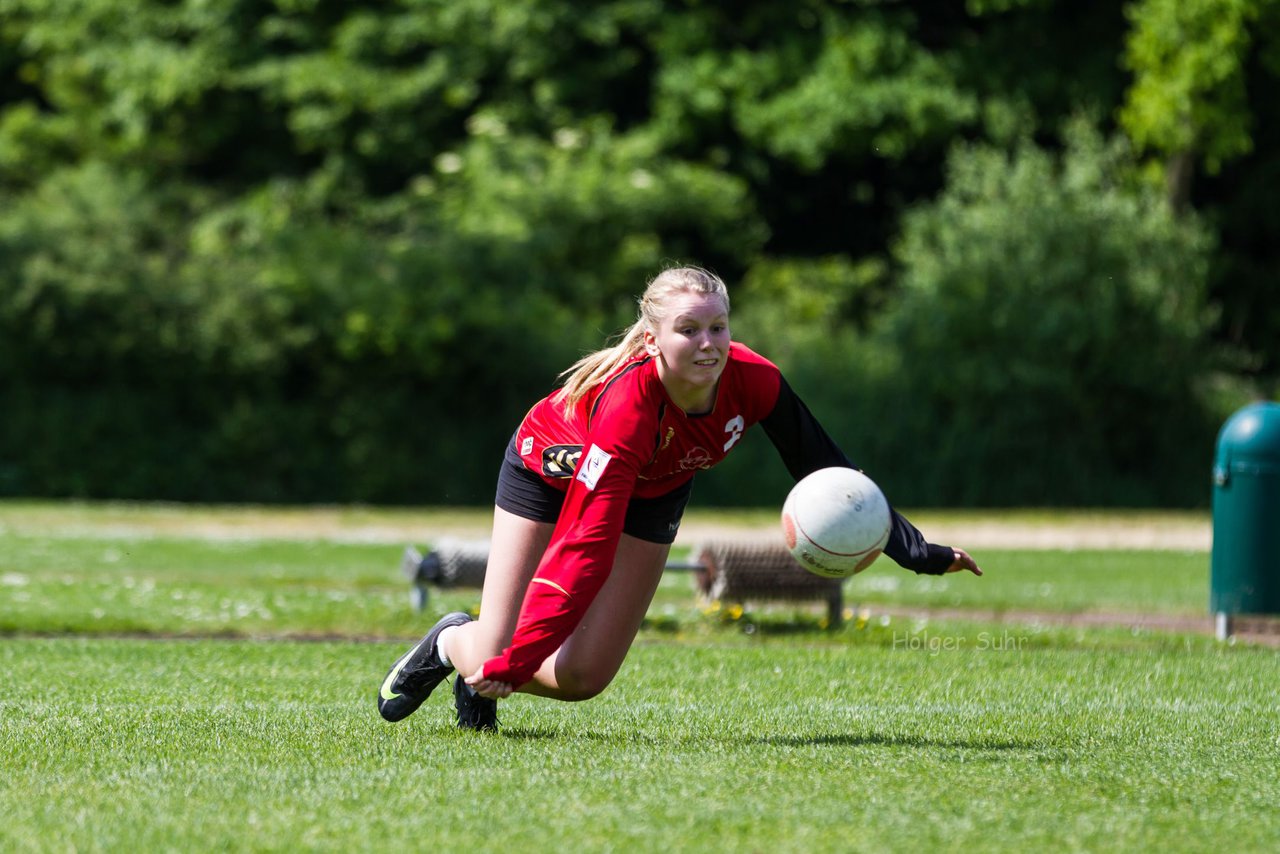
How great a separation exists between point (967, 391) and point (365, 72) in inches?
529

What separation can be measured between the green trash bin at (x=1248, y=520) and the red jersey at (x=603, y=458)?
5.88 metres

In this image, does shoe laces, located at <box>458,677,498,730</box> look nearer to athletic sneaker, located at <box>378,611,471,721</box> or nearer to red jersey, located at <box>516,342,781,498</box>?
athletic sneaker, located at <box>378,611,471,721</box>

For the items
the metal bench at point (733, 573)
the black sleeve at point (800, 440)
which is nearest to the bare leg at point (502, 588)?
the black sleeve at point (800, 440)

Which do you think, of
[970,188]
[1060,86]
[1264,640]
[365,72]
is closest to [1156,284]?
[970,188]

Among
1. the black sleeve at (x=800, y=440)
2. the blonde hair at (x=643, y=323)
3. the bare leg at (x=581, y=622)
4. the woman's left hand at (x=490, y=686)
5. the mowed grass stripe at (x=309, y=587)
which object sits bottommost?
the mowed grass stripe at (x=309, y=587)

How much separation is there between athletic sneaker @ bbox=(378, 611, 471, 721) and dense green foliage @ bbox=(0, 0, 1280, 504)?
19505mm

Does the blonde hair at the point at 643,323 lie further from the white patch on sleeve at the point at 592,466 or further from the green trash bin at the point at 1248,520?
the green trash bin at the point at 1248,520

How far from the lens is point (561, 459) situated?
21.0 ft

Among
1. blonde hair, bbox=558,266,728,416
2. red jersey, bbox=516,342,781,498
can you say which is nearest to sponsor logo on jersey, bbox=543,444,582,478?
red jersey, bbox=516,342,781,498

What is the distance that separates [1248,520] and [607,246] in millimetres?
20189

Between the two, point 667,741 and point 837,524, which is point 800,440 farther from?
point 667,741

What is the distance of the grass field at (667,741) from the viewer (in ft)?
16.3

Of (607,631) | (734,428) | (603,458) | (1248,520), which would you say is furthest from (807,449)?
(1248,520)

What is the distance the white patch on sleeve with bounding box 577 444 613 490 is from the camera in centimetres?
599
